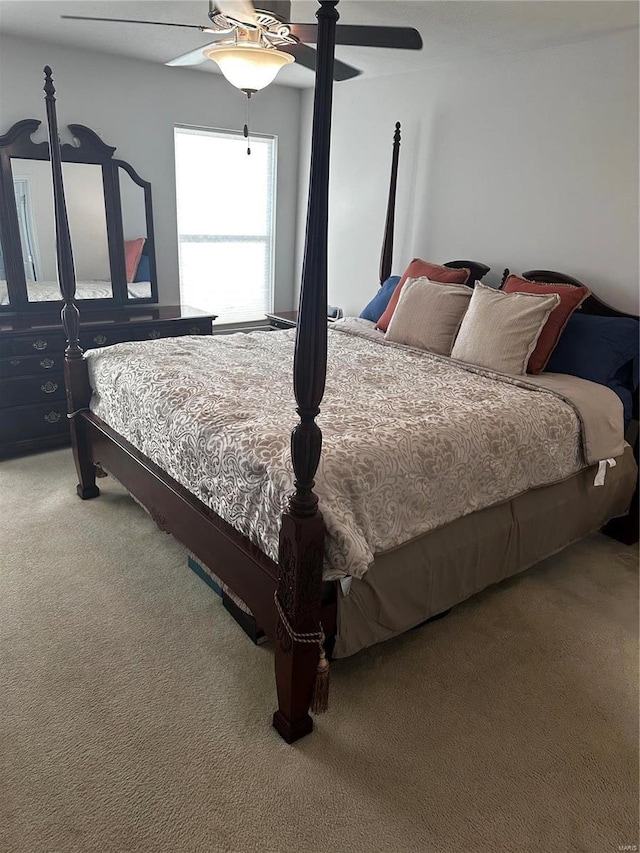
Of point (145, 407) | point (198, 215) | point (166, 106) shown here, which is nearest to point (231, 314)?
point (198, 215)

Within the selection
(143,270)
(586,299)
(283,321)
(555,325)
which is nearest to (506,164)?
(586,299)

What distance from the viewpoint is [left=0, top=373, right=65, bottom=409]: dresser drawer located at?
3379mm

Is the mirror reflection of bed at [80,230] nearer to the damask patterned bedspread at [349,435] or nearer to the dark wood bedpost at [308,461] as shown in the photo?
the damask patterned bedspread at [349,435]

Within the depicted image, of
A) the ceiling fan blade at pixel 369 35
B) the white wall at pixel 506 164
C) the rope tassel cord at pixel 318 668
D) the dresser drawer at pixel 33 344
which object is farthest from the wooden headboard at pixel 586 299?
the dresser drawer at pixel 33 344

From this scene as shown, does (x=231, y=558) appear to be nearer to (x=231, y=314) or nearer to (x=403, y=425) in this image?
(x=403, y=425)

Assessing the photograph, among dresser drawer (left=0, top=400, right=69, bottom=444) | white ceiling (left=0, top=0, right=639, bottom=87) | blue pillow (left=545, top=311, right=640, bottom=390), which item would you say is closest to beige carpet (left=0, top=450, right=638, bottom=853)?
blue pillow (left=545, top=311, right=640, bottom=390)

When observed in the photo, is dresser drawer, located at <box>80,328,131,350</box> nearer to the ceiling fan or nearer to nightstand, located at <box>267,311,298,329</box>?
nightstand, located at <box>267,311,298,329</box>

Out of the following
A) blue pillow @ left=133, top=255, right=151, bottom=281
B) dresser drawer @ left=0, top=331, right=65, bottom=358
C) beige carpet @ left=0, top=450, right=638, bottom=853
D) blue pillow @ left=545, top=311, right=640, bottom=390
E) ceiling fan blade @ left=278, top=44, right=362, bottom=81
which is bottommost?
beige carpet @ left=0, top=450, right=638, bottom=853

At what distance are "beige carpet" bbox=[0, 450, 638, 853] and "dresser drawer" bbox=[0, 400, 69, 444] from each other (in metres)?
1.20

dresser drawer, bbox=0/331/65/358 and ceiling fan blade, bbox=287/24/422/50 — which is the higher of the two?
ceiling fan blade, bbox=287/24/422/50

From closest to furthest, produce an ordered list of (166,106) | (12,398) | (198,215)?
(12,398)
(166,106)
(198,215)

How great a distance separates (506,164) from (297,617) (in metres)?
2.90

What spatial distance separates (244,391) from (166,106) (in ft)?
9.13

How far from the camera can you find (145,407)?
2314mm
